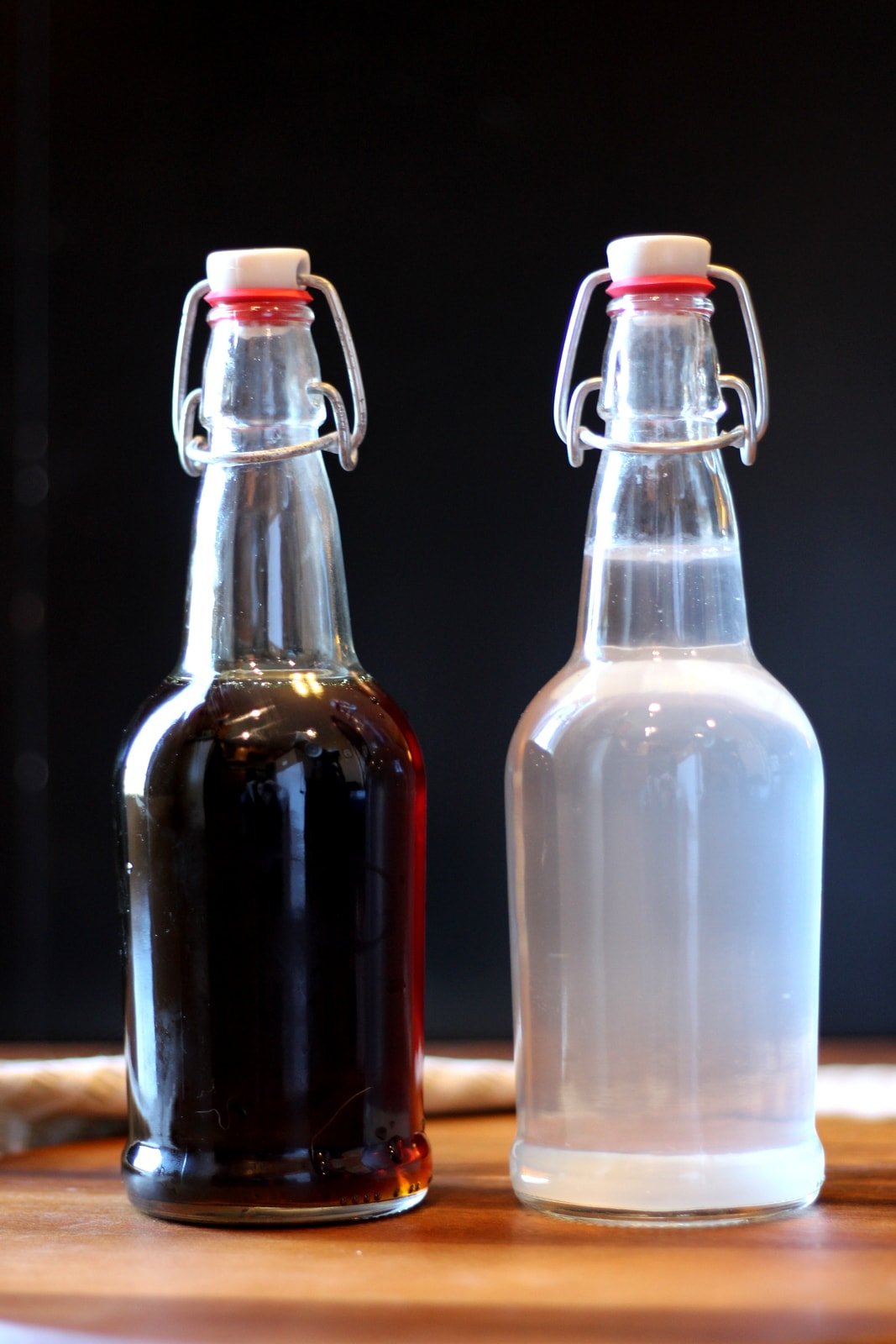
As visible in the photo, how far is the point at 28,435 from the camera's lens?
73cm

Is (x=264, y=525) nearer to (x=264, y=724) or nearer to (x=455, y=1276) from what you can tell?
(x=264, y=724)

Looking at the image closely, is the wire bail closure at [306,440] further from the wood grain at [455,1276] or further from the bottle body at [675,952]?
the wood grain at [455,1276]

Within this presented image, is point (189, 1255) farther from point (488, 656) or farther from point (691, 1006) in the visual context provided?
point (488, 656)

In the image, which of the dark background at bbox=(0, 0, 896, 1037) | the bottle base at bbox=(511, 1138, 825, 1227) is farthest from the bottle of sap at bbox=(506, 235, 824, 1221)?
the dark background at bbox=(0, 0, 896, 1037)

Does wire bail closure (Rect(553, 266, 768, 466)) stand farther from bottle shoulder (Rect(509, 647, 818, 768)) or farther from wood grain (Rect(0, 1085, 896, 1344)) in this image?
wood grain (Rect(0, 1085, 896, 1344))

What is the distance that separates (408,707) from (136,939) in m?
0.30

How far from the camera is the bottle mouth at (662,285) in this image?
1.44ft

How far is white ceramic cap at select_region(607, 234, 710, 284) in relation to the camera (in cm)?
43

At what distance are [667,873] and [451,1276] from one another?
114mm

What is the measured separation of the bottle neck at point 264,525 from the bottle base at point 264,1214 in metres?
0.14

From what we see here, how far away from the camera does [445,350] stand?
0.71 meters

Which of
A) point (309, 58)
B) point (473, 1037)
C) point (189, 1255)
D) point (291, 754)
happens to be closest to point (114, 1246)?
point (189, 1255)

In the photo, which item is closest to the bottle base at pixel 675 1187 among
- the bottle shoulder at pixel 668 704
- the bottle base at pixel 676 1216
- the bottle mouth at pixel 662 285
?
the bottle base at pixel 676 1216

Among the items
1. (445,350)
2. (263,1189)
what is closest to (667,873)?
(263,1189)
